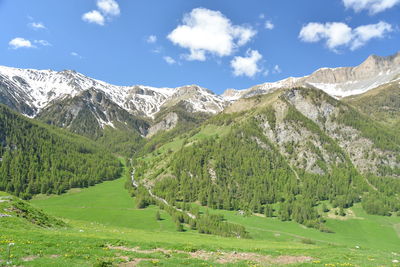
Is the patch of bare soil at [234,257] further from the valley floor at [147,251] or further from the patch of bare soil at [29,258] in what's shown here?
the patch of bare soil at [29,258]

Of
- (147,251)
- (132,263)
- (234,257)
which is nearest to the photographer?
(132,263)

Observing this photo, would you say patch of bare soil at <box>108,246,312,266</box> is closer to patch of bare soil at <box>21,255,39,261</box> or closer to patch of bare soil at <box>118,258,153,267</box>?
patch of bare soil at <box>118,258,153,267</box>

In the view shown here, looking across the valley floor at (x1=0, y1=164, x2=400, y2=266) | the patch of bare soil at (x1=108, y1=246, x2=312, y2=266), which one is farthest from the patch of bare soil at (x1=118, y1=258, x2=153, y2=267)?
the patch of bare soil at (x1=108, y1=246, x2=312, y2=266)

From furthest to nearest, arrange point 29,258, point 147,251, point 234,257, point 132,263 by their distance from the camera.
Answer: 1. point 147,251
2. point 234,257
3. point 132,263
4. point 29,258

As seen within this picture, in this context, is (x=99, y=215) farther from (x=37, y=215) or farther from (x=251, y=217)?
(x=37, y=215)

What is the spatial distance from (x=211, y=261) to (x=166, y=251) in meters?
7.09

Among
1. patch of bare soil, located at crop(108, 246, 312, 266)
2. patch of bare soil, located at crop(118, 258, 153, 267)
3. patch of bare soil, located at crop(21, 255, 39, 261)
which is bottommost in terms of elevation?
patch of bare soil, located at crop(108, 246, 312, 266)

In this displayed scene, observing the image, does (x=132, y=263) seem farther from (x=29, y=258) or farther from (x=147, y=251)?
(x=29, y=258)

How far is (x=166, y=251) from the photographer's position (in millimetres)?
Result: 35656

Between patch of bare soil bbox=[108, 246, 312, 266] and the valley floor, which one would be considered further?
patch of bare soil bbox=[108, 246, 312, 266]

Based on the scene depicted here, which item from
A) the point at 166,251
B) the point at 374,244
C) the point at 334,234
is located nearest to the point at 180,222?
the point at 334,234

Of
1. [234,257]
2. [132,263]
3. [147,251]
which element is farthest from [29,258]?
[234,257]

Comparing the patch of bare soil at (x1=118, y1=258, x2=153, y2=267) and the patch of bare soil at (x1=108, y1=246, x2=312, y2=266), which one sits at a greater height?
the patch of bare soil at (x1=118, y1=258, x2=153, y2=267)

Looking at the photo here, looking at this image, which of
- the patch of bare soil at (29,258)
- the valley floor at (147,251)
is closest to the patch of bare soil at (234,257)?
the valley floor at (147,251)
